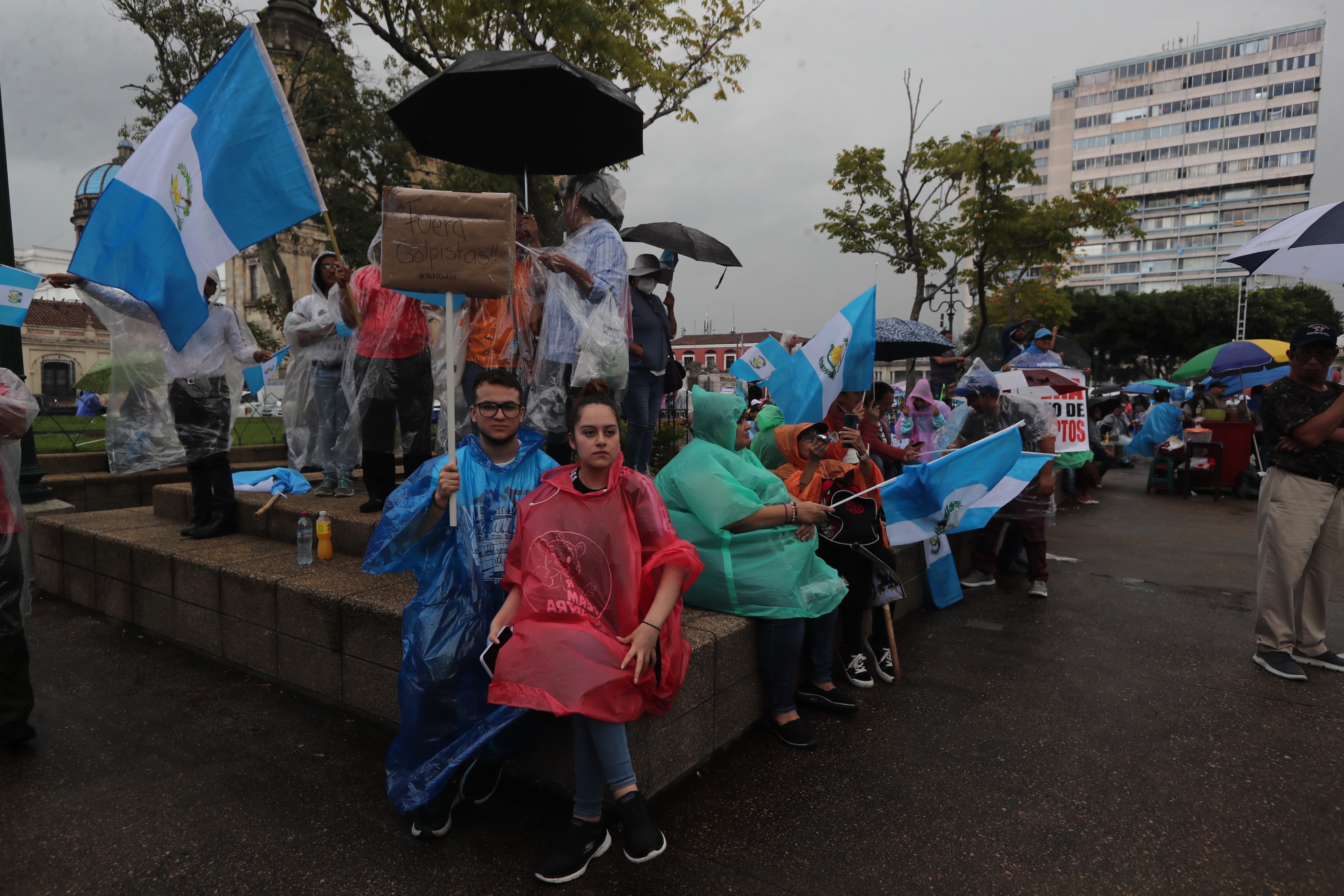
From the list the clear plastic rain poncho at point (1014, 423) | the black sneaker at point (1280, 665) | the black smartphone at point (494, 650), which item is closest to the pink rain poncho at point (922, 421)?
the clear plastic rain poncho at point (1014, 423)

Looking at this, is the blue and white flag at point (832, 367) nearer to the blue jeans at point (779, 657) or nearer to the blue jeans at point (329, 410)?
the blue jeans at point (779, 657)

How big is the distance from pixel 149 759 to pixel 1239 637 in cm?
591

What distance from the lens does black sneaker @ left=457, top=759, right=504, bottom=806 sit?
9.11 ft

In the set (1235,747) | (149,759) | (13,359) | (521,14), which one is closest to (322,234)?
(521,14)

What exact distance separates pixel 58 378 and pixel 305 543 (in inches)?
2533

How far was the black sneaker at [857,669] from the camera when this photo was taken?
3967 millimetres

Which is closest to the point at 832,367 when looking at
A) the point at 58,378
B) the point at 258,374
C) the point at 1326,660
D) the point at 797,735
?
the point at 797,735

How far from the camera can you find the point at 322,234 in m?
29.1

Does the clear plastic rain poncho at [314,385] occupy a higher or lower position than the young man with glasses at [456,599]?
higher

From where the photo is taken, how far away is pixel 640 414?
454cm

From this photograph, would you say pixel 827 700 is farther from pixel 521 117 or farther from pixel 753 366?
pixel 753 366

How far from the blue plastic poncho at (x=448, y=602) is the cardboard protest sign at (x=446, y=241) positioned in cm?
61

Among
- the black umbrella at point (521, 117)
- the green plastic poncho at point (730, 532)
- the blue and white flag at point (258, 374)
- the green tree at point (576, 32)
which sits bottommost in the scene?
the green plastic poncho at point (730, 532)

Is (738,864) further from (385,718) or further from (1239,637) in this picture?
(1239,637)
